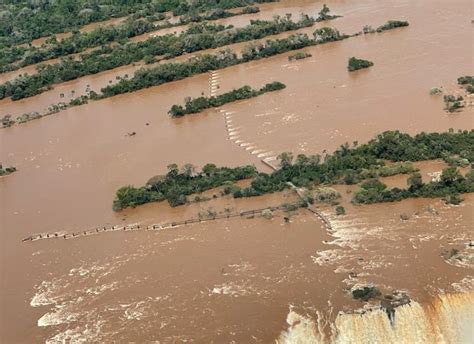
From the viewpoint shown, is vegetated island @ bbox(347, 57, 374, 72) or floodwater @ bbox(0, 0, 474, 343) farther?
vegetated island @ bbox(347, 57, 374, 72)

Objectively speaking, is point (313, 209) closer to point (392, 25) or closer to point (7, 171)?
point (7, 171)

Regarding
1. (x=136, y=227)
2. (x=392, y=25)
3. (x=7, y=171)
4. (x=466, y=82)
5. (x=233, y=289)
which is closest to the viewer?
(x=233, y=289)

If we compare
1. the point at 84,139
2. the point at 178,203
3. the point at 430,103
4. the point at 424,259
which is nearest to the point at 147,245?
the point at 178,203

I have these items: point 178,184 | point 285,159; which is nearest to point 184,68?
point 178,184

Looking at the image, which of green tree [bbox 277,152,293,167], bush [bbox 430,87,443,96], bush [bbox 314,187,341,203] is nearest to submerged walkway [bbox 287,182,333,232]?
bush [bbox 314,187,341,203]

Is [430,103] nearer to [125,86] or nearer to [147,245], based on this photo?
[147,245]

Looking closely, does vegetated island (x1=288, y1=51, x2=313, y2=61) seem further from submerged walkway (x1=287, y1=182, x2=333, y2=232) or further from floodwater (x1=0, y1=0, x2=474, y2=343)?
submerged walkway (x1=287, y1=182, x2=333, y2=232)
